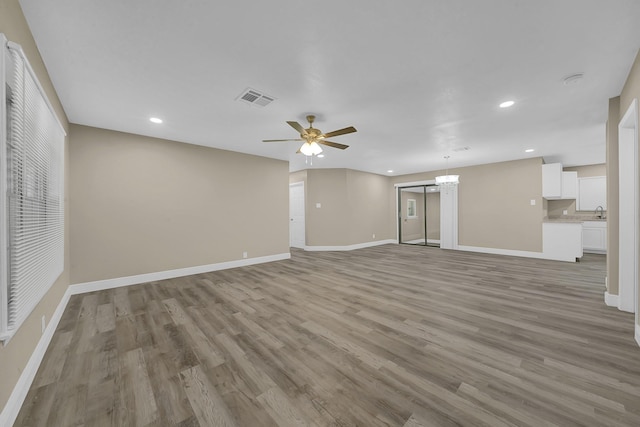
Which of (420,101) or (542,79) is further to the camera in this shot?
(420,101)

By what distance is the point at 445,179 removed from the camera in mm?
6141

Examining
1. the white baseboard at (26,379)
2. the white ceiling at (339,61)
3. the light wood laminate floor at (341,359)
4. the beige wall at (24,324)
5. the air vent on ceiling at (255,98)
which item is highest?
the white ceiling at (339,61)

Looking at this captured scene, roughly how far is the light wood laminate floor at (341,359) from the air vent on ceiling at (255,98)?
258 cm

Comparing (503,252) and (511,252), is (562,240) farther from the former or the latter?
(503,252)

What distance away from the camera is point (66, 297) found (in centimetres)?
335

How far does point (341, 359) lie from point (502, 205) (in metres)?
6.91

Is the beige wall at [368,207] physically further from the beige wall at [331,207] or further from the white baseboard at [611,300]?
the white baseboard at [611,300]

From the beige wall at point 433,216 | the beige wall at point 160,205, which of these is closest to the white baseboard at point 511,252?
the beige wall at point 433,216

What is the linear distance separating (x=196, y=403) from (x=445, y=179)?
252 inches

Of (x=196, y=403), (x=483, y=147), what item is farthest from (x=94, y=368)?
(x=483, y=147)

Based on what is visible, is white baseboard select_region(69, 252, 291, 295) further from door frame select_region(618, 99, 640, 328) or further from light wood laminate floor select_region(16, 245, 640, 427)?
door frame select_region(618, 99, 640, 328)

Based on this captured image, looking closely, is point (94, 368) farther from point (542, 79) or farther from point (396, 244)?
point (396, 244)

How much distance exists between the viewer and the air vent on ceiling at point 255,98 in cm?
281

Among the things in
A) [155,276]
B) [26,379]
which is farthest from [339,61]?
[155,276]
